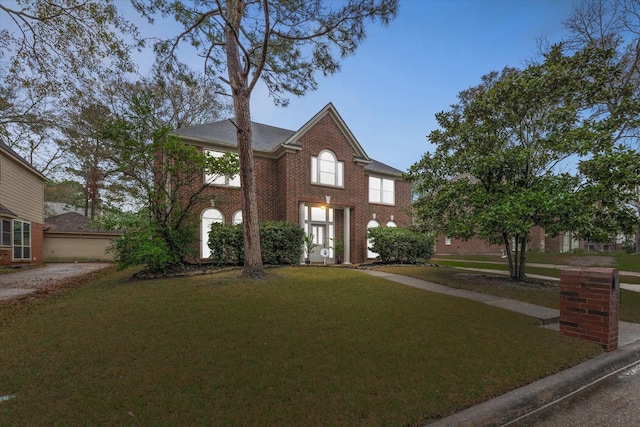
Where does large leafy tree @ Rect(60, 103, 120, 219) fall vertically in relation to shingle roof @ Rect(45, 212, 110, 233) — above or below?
above

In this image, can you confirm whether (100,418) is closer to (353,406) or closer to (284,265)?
(353,406)

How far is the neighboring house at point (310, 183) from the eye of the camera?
14.0 metres

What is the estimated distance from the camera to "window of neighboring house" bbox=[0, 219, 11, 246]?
14.2 meters

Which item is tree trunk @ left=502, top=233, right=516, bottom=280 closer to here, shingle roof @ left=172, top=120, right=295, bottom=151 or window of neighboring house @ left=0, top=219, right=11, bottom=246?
shingle roof @ left=172, top=120, right=295, bottom=151

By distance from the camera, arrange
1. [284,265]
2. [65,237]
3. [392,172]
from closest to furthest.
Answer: [284,265]
[392,172]
[65,237]

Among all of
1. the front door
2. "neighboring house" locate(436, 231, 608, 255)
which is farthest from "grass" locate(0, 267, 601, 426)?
"neighboring house" locate(436, 231, 608, 255)

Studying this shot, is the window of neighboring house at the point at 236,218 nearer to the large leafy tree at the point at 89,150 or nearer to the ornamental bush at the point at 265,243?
the ornamental bush at the point at 265,243

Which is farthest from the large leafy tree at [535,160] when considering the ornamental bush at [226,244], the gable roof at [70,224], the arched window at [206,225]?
the gable roof at [70,224]

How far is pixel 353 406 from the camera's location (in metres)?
2.59

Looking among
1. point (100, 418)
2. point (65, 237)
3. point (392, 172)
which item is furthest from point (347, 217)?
point (65, 237)

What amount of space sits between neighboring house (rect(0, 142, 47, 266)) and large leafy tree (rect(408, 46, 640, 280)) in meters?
18.5

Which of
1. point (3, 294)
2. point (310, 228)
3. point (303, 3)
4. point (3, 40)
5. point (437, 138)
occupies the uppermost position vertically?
point (303, 3)

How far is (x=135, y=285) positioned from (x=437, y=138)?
10.2 m

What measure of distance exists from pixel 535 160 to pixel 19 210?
2291 centimetres
